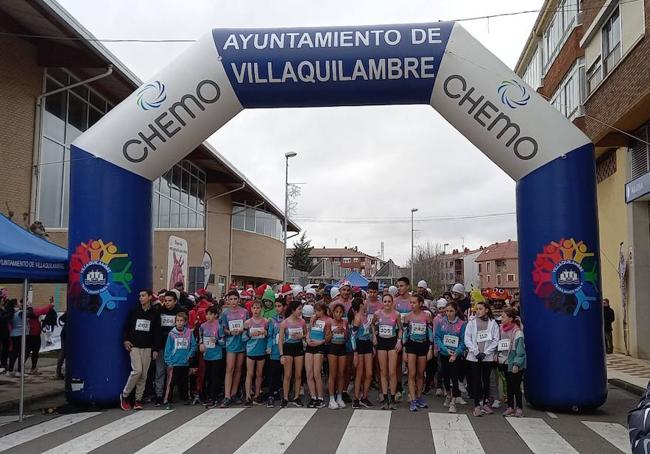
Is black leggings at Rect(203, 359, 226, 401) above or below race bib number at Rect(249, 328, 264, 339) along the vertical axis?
below

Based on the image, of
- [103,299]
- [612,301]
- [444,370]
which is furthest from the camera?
[612,301]

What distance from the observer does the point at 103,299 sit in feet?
30.5

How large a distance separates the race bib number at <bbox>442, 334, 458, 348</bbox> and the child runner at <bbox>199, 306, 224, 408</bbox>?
3.53m

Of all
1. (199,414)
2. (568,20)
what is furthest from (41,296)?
(568,20)

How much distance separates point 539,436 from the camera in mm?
7500

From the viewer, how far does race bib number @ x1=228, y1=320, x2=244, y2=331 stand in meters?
9.58

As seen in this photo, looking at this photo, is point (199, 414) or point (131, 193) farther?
point (131, 193)

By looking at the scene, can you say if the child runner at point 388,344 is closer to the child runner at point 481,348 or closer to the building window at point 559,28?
the child runner at point 481,348

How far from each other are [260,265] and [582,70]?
78.2 ft

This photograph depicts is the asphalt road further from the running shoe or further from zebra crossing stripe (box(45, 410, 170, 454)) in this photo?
the running shoe

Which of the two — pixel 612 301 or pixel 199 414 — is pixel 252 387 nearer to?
pixel 199 414

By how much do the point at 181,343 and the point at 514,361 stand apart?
5.00m

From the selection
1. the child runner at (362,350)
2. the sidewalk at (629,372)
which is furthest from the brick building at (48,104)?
the sidewalk at (629,372)

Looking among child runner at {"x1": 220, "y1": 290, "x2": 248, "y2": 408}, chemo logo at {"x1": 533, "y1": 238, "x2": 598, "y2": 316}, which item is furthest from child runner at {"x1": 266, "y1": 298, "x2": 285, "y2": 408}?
chemo logo at {"x1": 533, "y1": 238, "x2": 598, "y2": 316}
